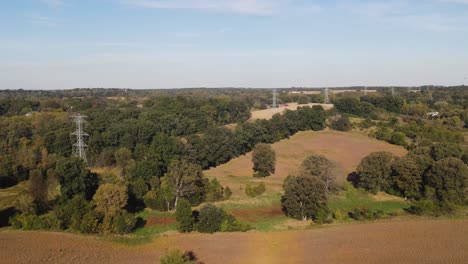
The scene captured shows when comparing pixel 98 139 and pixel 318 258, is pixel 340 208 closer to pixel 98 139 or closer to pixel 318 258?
pixel 318 258

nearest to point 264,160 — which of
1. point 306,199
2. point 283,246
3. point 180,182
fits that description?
point 180,182

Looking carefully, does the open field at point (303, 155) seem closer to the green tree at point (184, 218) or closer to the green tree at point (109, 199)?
the green tree at point (184, 218)

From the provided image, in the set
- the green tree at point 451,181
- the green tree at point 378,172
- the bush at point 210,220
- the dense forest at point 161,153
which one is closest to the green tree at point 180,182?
the dense forest at point 161,153

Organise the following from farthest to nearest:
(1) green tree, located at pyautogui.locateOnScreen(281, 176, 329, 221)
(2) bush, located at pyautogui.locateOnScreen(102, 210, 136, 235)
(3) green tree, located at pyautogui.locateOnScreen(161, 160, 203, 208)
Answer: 1. (3) green tree, located at pyautogui.locateOnScreen(161, 160, 203, 208)
2. (1) green tree, located at pyautogui.locateOnScreen(281, 176, 329, 221)
3. (2) bush, located at pyautogui.locateOnScreen(102, 210, 136, 235)

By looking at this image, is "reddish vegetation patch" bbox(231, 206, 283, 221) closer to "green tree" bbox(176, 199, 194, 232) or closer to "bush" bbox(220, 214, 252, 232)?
"bush" bbox(220, 214, 252, 232)

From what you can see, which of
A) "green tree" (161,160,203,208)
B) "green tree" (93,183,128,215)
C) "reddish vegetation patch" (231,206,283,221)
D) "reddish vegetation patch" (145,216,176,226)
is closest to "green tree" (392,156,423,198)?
"reddish vegetation patch" (231,206,283,221)
